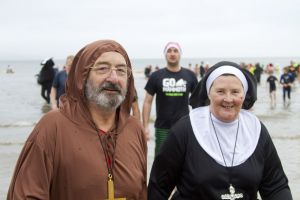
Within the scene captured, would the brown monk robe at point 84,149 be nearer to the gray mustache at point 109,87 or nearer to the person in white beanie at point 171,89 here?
the gray mustache at point 109,87

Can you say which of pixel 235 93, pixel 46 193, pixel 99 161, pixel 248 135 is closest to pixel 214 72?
pixel 235 93

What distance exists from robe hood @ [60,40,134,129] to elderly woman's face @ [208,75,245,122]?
65 cm

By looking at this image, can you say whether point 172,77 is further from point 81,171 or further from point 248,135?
point 81,171

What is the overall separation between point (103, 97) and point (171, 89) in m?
3.80

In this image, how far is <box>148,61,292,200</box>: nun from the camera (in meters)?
3.00

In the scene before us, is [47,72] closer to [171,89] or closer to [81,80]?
[171,89]

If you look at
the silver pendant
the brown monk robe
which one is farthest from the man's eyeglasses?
the silver pendant

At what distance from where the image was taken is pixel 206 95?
3305 millimetres

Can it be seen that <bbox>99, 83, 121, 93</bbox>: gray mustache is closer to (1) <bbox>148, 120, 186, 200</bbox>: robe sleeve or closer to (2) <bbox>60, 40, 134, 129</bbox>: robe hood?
(2) <bbox>60, 40, 134, 129</bbox>: robe hood

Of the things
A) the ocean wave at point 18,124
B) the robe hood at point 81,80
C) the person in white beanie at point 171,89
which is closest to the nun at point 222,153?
the robe hood at point 81,80

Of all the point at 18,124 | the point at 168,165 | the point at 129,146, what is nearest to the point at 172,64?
the point at 168,165

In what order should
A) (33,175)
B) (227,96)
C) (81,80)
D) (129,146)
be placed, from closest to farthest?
(33,175), (81,80), (129,146), (227,96)

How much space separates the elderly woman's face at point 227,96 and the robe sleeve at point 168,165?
0.29 metres

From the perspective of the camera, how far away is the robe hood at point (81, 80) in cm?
276
